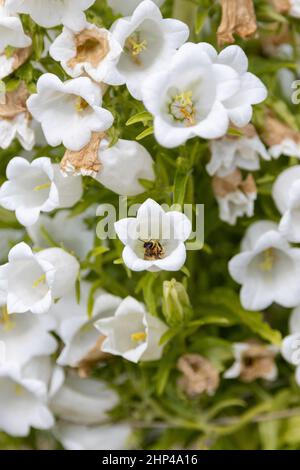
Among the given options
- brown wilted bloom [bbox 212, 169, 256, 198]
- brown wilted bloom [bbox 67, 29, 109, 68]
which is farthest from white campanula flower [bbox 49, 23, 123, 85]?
brown wilted bloom [bbox 212, 169, 256, 198]

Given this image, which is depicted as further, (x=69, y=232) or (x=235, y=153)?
(x=69, y=232)

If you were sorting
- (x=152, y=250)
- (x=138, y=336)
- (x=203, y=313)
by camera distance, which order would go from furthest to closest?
(x=203, y=313)
(x=138, y=336)
(x=152, y=250)

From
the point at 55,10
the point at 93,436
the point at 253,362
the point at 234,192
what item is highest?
the point at 55,10

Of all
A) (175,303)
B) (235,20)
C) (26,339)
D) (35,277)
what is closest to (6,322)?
(26,339)

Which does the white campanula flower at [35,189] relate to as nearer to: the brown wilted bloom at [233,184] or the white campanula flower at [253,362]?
the brown wilted bloom at [233,184]

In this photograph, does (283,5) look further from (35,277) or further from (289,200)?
(35,277)

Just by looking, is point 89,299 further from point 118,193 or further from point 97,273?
point 118,193

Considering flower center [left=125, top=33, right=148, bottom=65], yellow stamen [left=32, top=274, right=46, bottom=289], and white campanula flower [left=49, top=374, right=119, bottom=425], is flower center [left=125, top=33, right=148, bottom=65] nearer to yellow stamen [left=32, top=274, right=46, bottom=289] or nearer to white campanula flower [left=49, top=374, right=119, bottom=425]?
yellow stamen [left=32, top=274, right=46, bottom=289]

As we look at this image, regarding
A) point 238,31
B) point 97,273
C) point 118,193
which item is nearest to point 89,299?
point 97,273

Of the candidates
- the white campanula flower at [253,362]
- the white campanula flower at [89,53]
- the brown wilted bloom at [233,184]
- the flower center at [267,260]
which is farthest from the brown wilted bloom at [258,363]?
the white campanula flower at [89,53]
